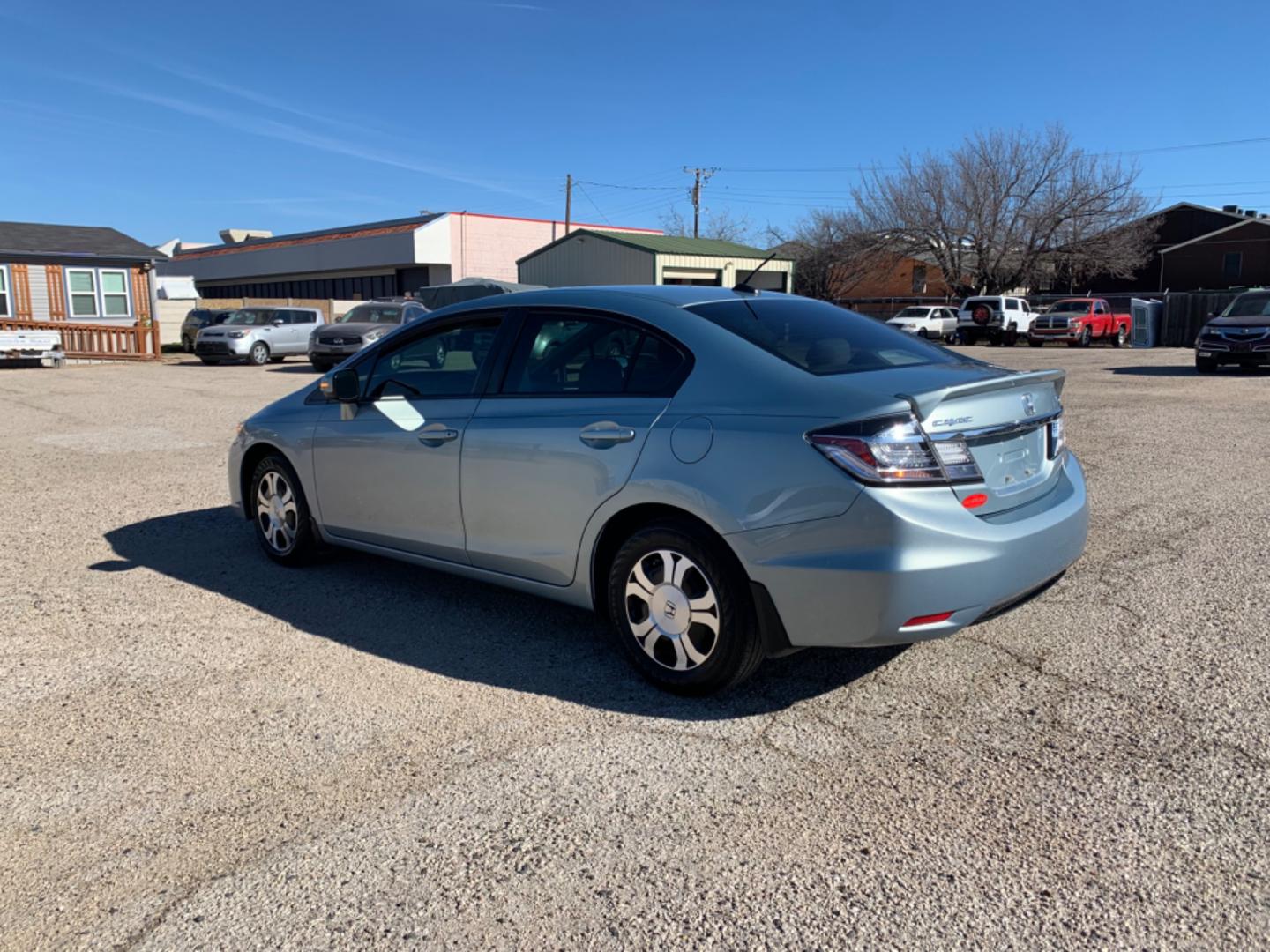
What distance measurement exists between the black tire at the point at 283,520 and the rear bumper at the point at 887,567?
294 cm

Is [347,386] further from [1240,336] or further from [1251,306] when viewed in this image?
[1251,306]

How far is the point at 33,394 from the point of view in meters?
17.1

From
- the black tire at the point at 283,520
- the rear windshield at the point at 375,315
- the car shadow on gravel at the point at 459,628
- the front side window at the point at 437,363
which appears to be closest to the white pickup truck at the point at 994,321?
the rear windshield at the point at 375,315

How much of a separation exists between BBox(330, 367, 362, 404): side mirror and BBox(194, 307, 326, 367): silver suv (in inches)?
892

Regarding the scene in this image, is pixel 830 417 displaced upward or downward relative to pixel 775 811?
upward

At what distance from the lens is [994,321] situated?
124 ft

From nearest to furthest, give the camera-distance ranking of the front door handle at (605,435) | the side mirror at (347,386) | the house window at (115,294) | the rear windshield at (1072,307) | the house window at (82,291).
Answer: the front door handle at (605,435) → the side mirror at (347,386) → the house window at (82,291) → the house window at (115,294) → the rear windshield at (1072,307)

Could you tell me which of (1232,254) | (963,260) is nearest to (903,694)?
(963,260)

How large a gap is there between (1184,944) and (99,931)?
8.70 ft

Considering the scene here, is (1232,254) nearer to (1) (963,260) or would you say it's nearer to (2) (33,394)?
(1) (963,260)

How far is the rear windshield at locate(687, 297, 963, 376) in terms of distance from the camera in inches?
148

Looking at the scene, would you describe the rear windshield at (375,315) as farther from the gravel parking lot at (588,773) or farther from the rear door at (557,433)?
the rear door at (557,433)

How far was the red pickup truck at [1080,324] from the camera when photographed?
116 ft

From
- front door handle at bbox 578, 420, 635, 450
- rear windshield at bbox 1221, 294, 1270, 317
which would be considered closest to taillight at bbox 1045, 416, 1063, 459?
front door handle at bbox 578, 420, 635, 450
